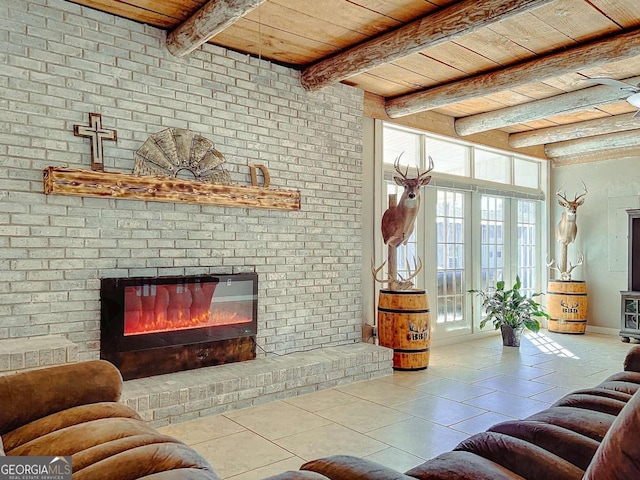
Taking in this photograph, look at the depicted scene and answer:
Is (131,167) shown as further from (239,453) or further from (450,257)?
(450,257)

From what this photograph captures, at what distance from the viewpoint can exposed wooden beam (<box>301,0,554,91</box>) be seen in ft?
9.95

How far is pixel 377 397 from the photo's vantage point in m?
3.90

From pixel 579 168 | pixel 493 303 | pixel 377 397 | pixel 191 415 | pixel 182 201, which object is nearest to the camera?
pixel 191 415

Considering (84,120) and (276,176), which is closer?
(84,120)

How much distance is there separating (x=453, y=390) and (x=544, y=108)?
10.7ft

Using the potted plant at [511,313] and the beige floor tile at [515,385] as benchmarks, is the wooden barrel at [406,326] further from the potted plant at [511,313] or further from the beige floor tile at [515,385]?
the potted plant at [511,313]

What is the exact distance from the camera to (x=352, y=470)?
137cm

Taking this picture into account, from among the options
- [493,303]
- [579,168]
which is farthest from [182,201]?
[579,168]

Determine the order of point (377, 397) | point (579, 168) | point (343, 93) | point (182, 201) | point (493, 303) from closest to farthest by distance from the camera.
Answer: point (182, 201), point (377, 397), point (343, 93), point (493, 303), point (579, 168)

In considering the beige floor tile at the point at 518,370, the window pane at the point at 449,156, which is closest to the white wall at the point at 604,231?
the window pane at the point at 449,156

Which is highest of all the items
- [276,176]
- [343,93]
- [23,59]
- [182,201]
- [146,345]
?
[343,93]

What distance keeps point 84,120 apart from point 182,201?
2.80 ft

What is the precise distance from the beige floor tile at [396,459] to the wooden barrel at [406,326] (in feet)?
6.25

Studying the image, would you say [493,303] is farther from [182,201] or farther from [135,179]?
[135,179]
